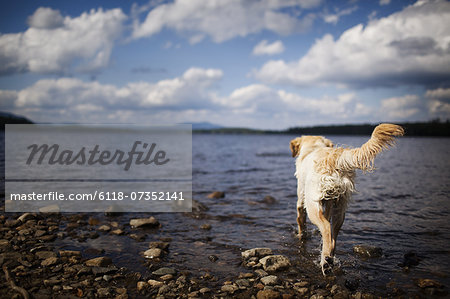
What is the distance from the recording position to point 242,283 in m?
5.45

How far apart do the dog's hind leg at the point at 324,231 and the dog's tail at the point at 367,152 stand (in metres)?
0.97

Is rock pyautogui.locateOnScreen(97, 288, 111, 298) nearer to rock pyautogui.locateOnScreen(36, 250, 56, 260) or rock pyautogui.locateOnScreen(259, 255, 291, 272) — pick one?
rock pyautogui.locateOnScreen(36, 250, 56, 260)

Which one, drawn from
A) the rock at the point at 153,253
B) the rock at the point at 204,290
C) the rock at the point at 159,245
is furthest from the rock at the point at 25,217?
the rock at the point at 204,290

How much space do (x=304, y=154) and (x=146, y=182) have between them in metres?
12.4

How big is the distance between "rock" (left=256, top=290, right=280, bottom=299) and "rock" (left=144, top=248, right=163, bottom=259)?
2.84 meters

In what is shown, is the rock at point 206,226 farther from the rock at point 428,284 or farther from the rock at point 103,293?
the rock at point 428,284

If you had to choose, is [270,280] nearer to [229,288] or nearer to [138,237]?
[229,288]

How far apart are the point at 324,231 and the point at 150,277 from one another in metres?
3.78

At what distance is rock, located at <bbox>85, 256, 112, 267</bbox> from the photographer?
6025 mm

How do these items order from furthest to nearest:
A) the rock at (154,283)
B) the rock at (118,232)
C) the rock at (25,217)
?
the rock at (25,217), the rock at (118,232), the rock at (154,283)

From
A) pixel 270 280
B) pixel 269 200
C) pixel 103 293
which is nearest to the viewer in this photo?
pixel 103 293

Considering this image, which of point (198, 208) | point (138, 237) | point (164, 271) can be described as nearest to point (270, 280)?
point (164, 271)

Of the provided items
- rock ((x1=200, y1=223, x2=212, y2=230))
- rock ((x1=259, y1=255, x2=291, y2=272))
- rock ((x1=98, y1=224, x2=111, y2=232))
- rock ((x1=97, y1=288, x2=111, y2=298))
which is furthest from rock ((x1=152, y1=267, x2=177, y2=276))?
rock ((x1=98, y1=224, x2=111, y2=232))

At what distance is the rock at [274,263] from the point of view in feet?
20.1
